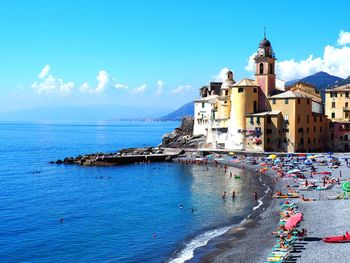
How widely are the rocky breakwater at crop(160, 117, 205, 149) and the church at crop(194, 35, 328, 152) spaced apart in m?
10.5

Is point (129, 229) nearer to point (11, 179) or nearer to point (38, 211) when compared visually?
point (38, 211)

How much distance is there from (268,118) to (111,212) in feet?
139

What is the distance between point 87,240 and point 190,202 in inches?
645

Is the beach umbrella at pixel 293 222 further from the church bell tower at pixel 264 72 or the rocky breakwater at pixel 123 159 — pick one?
the rocky breakwater at pixel 123 159

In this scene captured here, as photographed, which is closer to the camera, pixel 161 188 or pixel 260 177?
pixel 161 188

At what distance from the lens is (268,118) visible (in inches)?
3258

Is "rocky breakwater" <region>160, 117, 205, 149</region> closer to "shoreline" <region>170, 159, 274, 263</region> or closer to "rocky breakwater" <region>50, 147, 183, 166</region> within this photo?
"rocky breakwater" <region>50, 147, 183, 166</region>

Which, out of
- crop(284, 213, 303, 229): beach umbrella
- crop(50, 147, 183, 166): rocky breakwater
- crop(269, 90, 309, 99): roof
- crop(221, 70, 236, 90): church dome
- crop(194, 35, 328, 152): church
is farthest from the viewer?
crop(221, 70, 236, 90): church dome

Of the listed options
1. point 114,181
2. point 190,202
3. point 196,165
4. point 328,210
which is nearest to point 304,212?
point 328,210

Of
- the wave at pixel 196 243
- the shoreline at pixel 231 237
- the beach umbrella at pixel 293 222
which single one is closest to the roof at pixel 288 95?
the shoreline at pixel 231 237

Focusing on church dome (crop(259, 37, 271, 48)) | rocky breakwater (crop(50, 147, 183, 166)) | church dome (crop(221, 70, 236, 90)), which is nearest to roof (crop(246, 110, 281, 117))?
church dome (crop(259, 37, 271, 48))

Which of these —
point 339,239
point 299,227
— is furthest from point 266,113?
point 339,239

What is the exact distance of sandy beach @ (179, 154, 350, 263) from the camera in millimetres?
30766

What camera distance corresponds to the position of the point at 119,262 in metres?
32.4
